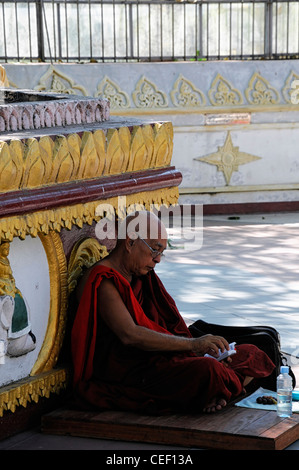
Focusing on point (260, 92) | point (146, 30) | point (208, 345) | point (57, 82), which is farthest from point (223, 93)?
point (208, 345)

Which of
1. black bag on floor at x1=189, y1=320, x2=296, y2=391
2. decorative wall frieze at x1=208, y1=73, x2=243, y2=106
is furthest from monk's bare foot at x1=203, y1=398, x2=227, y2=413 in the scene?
decorative wall frieze at x1=208, y1=73, x2=243, y2=106

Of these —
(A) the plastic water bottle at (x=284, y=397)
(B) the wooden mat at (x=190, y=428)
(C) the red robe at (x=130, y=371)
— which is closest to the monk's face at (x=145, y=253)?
(C) the red robe at (x=130, y=371)

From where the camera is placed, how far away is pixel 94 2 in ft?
38.7

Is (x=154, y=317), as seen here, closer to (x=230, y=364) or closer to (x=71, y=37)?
(x=230, y=364)

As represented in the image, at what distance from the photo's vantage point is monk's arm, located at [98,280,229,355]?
4219mm

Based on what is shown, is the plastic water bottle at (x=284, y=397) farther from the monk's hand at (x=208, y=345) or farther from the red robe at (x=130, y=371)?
the monk's hand at (x=208, y=345)

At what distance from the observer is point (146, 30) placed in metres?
12.2

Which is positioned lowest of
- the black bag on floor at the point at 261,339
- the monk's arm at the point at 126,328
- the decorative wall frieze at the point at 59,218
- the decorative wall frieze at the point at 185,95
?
the black bag on floor at the point at 261,339

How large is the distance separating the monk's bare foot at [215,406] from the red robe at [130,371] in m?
0.03

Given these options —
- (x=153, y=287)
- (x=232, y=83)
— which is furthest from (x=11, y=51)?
(x=153, y=287)

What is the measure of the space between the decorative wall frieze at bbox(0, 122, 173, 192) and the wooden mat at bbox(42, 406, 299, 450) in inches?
41.7

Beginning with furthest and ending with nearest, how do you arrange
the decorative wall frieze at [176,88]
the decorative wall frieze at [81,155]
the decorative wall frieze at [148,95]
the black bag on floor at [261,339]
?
the decorative wall frieze at [148,95] < the decorative wall frieze at [176,88] < the black bag on floor at [261,339] < the decorative wall frieze at [81,155]

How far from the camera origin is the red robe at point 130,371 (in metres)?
4.23

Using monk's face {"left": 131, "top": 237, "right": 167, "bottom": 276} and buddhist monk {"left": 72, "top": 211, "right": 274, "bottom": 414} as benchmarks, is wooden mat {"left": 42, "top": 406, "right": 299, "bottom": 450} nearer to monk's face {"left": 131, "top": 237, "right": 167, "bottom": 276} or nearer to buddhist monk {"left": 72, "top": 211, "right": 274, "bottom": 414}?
buddhist monk {"left": 72, "top": 211, "right": 274, "bottom": 414}
